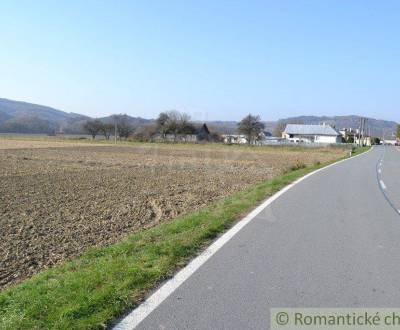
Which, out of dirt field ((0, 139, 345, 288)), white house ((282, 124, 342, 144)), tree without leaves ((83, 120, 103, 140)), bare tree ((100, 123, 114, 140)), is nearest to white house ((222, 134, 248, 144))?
white house ((282, 124, 342, 144))

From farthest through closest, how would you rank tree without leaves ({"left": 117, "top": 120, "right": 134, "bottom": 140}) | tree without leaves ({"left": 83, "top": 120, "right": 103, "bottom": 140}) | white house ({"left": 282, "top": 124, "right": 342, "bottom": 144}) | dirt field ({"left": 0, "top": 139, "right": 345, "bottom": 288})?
1. tree without leaves ({"left": 83, "top": 120, "right": 103, "bottom": 140})
2. white house ({"left": 282, "top": 124, "right": 342, "bottom": 144})
3. tree without leaves ({"left": 117, "top": 120, "right": 134, "bottom": 140})
4. dirt field ({"left": 0, "top": 139, "right": 345, "bottom": 288})

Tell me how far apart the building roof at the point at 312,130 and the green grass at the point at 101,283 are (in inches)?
5235

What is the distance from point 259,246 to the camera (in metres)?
6.85

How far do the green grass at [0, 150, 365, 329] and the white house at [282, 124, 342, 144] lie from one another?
128893mm

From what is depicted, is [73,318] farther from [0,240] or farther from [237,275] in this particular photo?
[0,240]

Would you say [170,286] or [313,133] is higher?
[313,133]

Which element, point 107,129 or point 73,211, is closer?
point 73,211

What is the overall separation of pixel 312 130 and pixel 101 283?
451 ft

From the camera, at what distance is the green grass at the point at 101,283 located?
411 cm

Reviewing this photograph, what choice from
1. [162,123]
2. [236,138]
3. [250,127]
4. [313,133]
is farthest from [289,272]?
[313,133]

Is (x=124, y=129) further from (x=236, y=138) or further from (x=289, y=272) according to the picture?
(x=289, y=272)

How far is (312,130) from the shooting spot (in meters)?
137

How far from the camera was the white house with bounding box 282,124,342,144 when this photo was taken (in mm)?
133625

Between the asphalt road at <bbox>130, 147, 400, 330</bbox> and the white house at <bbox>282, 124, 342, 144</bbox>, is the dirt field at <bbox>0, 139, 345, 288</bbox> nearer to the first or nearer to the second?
the asphalt road at <bbox>130, 147, 400, 330</bbox>
